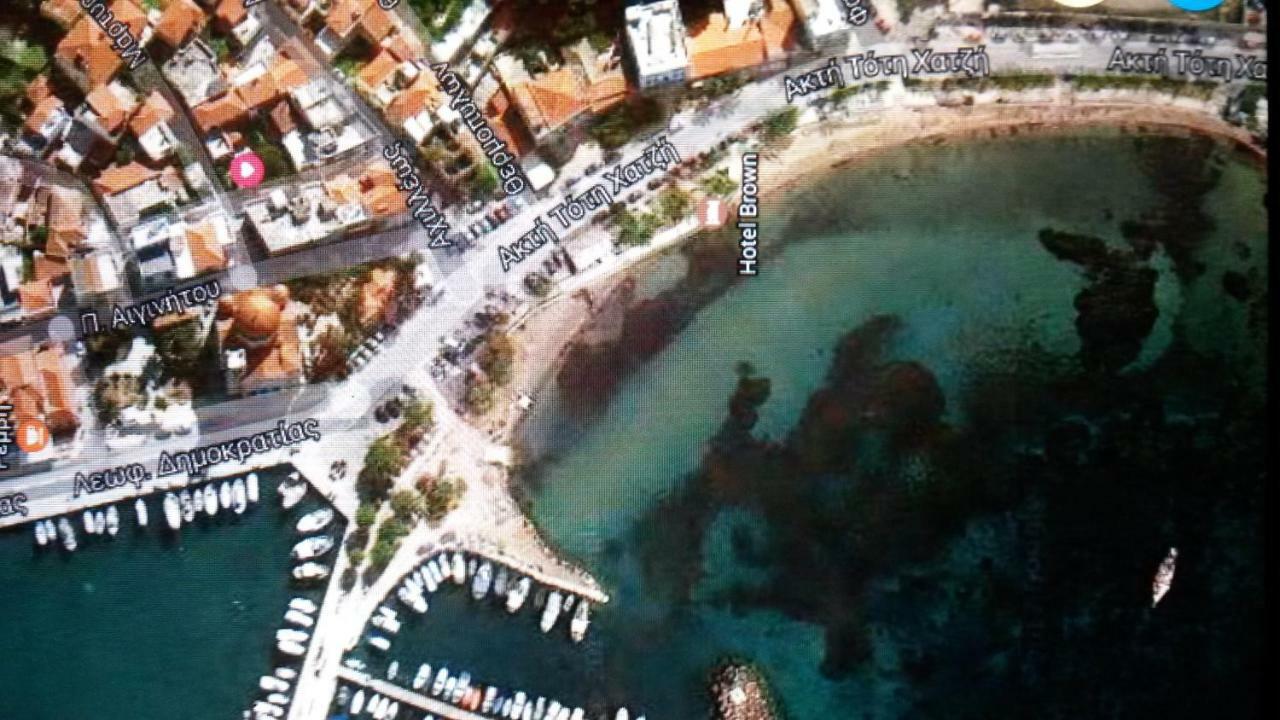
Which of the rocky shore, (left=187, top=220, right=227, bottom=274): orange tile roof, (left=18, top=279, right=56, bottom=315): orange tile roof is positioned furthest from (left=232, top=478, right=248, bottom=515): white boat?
the rocky shore

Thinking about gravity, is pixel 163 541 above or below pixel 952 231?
below

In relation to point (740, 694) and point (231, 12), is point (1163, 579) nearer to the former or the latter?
point (740, 694)

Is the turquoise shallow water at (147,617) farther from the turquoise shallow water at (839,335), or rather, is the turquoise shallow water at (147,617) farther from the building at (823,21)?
the building at (823,21)

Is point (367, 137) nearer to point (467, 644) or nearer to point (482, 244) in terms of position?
point (482, 244)

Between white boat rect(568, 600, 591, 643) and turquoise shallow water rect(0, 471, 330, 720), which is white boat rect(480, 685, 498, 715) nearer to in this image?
white boat rect(568, 600, 591, 643)

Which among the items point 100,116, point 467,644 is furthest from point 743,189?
point 100,116

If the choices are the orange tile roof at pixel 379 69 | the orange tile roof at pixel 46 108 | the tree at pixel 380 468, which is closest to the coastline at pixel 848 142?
the tree at pixel 380 468
